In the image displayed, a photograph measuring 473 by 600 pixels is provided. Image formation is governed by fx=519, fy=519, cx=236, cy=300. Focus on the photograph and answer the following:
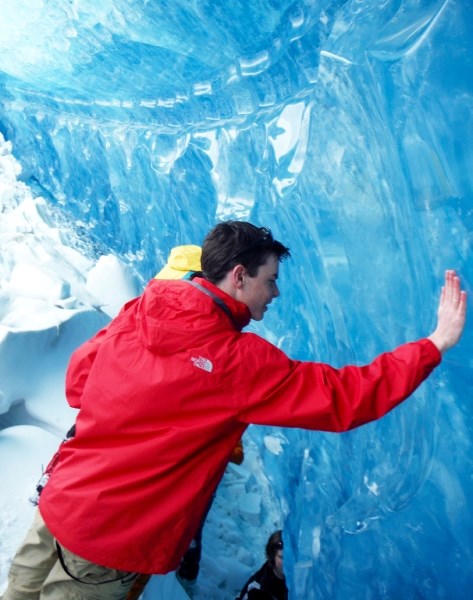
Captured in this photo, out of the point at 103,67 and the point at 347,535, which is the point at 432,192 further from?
the point at 103,67

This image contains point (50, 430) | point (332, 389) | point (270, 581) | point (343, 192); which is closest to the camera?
point (332, 389)

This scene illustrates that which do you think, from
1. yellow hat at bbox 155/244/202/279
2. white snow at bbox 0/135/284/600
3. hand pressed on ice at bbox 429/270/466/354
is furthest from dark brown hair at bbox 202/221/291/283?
white snow at bbox 0/135/284/600

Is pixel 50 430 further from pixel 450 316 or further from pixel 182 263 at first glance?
pixel 450 316

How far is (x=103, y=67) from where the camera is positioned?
387 centimetres

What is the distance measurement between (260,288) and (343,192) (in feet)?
2.48

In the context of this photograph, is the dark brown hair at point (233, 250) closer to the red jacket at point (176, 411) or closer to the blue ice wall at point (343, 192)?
the red jacket at point (176, 411)

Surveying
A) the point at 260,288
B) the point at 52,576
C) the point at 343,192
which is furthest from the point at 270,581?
the point at 343,192

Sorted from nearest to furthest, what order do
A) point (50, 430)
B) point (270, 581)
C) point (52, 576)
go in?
point (52, 576) < point (270, 581) < point (50, 430)

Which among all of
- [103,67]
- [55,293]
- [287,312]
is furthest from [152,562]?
[103,67]

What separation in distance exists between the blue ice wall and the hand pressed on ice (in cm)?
33

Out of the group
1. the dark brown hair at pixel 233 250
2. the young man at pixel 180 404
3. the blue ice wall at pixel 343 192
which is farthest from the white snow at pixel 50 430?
the dark brown hair at pixel 233 250

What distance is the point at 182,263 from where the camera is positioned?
2.30 metres

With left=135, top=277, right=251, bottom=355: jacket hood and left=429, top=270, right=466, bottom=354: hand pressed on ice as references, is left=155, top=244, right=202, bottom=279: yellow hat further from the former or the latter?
left=429, top=270, right=466, bottom=354: hand pressed on ice

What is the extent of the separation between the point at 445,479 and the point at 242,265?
96 cm
